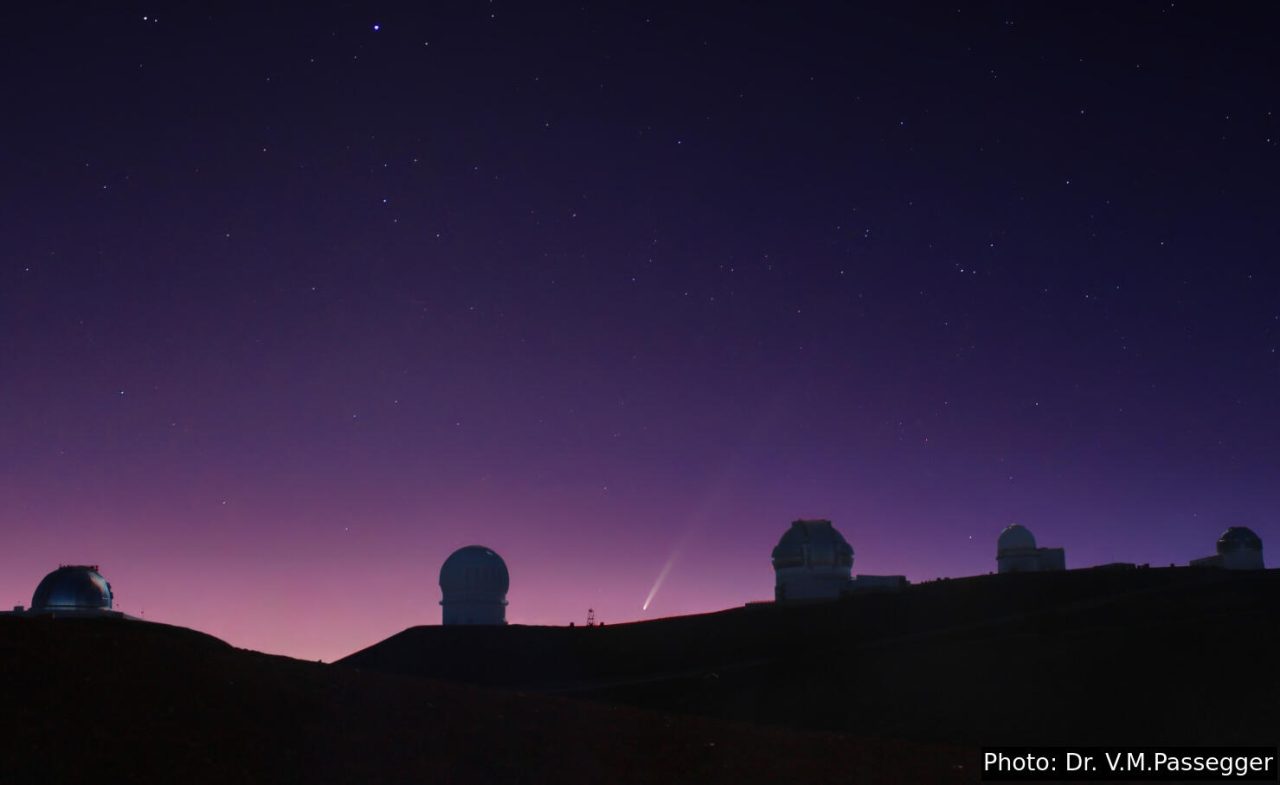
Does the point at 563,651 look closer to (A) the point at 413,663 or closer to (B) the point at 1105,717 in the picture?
(A) the point at 413,663

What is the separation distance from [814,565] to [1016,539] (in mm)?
16667

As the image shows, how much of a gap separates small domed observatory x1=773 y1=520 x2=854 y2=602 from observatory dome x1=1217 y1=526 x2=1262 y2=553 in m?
23.6

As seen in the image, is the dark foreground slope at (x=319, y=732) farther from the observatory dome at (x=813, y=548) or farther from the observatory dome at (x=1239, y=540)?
the observatory dome at (x=1239, y=540)

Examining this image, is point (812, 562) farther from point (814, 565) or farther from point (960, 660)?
point (960, 660)

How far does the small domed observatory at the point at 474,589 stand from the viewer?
194 ft

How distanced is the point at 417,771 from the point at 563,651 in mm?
40088

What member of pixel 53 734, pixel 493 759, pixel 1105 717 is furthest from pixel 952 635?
pixel 53 734

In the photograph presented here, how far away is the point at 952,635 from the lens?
42.2 m

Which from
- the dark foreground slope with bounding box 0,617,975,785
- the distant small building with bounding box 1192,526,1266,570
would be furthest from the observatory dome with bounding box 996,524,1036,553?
the dark foreground slope with bounding box 0,617,975,785

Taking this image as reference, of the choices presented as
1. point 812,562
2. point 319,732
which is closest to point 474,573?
point 812,562

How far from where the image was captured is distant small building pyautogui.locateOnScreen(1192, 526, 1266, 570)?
61.5 metres

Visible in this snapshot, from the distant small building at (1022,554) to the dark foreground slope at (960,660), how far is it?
38.8 feet

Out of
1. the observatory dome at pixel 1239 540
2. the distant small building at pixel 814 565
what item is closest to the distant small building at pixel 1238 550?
the observatory dome at pixel 1239 540

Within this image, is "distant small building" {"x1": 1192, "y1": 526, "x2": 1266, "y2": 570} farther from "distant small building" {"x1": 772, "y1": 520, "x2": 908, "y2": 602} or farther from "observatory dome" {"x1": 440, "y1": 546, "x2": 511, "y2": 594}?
"observatory dome" {"x1": 440, "y1": 546, "x2": 511, "y2": 594}
